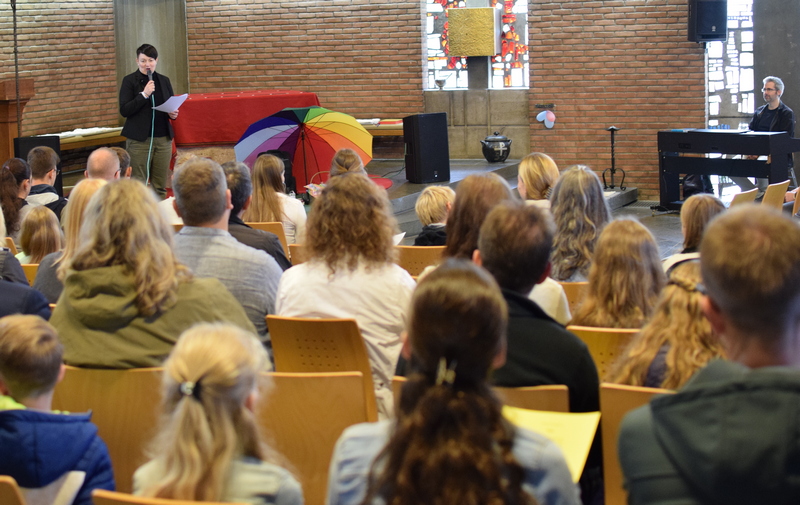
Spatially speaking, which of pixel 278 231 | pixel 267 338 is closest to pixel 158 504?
pixel 267 338

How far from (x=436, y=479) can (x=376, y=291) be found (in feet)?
5.89

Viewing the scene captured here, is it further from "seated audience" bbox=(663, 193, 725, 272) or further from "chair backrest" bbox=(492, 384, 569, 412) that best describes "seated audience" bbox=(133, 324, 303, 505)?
"seated audience" bbox=(663, 193, 725, 272)

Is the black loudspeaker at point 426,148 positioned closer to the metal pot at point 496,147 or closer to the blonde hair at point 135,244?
the metal pot at point 496,147

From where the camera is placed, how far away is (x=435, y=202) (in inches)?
183

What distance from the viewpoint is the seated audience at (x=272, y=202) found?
5262 mm

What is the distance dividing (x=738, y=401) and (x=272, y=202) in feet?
14.0

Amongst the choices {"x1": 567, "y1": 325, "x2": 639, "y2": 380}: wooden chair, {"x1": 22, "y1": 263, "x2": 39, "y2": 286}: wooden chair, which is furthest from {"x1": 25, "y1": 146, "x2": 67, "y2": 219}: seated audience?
{"x1": 567, "y1": 325, "x2": 639, "y2": 380}: wooden chair

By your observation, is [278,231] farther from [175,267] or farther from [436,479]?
[436,479]

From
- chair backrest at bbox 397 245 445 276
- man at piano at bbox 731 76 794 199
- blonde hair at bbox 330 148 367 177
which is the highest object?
man at piano at bbox 731 76 794 199

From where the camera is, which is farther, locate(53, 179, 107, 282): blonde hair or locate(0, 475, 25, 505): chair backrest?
locate(53, 179, 107, 282): blonde hair

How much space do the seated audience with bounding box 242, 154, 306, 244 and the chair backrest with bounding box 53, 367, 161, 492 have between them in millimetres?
2708

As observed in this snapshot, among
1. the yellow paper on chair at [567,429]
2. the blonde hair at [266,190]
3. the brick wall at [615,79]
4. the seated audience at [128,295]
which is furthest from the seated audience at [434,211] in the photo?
the brick wall at [615,79]

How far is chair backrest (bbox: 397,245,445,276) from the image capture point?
4379 mm

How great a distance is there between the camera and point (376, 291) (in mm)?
3162
